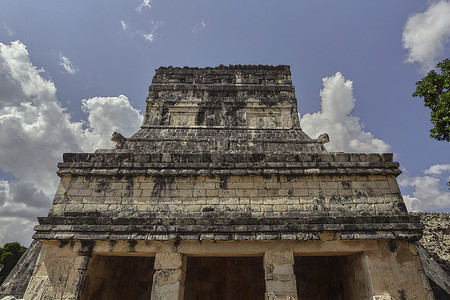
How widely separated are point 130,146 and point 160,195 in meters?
3.88

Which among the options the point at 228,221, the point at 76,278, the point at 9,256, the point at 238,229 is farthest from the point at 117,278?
the point at 9,256

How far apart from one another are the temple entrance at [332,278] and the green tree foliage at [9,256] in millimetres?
26921

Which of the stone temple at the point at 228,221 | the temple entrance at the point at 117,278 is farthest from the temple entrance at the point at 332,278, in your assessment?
the temple entrance at the point at 117,278

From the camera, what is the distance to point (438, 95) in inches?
384

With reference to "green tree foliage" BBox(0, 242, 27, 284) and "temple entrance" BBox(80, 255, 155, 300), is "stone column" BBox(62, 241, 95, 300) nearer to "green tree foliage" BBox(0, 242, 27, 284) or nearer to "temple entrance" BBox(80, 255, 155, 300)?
"temple entrance" BBox(80, 255, 155, 300)

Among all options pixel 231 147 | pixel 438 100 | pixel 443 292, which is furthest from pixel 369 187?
pixel 438 100

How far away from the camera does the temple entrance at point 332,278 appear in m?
6.11

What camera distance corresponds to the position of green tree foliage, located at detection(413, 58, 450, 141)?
8.78 m

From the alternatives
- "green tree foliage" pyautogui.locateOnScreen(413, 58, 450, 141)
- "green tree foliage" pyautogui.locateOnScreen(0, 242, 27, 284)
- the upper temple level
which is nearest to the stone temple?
the upper temple level

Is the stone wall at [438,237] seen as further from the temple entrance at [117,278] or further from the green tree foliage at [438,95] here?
the temple entrance at [117,278]

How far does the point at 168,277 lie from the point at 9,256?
27350 mm

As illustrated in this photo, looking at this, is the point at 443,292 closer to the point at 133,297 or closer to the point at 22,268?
the point at 133,297

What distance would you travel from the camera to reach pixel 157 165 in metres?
6.63

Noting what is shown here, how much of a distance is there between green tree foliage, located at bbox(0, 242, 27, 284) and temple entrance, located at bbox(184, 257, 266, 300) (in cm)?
2383
